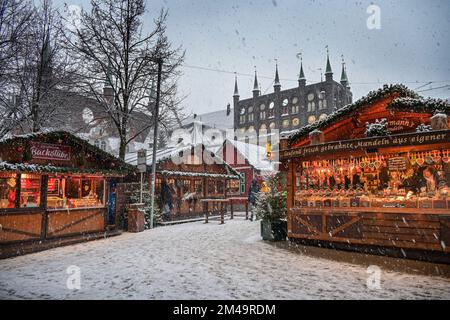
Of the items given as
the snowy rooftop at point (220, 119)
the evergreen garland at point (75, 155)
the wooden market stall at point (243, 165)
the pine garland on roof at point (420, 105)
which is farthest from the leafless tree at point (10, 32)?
the snowy rooftop at point (220, 119)

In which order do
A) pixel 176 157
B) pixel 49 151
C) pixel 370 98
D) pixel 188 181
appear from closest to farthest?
pixel 370 98
pixel 49 151
pixel 176 157
pixel 188 181

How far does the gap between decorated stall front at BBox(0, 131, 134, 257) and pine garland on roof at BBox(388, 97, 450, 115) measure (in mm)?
9976

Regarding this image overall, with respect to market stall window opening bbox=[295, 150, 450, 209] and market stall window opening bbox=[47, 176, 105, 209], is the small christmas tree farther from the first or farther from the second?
market stall window opening bbox=[295, 150, 450, 209]

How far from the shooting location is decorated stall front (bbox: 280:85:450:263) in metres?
7.79

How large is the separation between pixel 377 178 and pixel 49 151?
10719mm

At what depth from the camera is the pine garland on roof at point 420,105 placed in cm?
865

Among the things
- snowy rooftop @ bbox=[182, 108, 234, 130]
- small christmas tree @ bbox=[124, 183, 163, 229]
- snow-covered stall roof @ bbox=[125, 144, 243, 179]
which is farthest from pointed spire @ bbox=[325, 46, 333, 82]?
small christmas tree @ bbox=[124, 183, 163, 229]

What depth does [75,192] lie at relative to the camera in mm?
11953

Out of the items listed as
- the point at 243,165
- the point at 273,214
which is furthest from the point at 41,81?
the point at 243,165

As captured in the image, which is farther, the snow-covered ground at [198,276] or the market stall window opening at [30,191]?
the market stall window opening at [30,191]

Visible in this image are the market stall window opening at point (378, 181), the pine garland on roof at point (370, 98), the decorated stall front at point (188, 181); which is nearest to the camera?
the market stall window opening at point (378, 181)

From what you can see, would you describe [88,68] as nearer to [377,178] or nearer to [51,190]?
[51,190]

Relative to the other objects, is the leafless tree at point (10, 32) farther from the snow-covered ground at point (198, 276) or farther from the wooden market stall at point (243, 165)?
the wooden market stall at point (243, 165)
